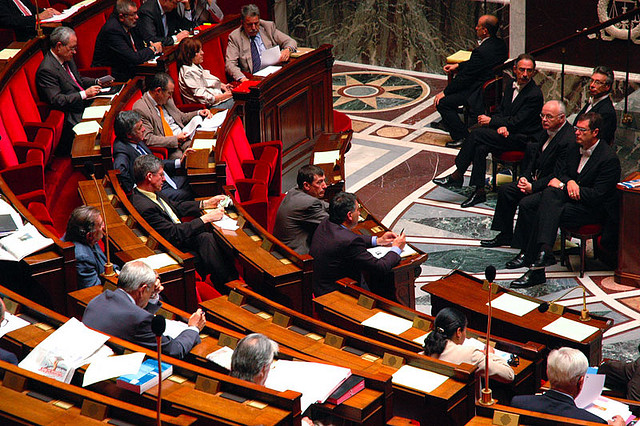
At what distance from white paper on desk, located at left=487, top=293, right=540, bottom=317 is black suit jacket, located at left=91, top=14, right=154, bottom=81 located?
3.54m

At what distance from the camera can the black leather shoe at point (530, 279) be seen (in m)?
5.72

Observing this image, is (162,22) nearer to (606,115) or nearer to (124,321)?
(606,115)

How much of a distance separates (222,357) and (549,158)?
3.57 meters

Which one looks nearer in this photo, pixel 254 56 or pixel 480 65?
pixel 254 56

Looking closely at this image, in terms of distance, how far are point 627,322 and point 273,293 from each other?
2326 millimetres

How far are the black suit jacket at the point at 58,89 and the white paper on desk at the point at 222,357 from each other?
315 centimetres

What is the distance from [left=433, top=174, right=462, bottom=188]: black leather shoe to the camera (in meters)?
7.37

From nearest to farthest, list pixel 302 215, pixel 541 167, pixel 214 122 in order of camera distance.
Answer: pixel 302 215 → pixel 214 122 → pixel 541 167

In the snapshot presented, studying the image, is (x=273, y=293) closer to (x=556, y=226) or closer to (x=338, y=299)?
(x=338, y=299)

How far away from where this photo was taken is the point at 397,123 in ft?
29.7

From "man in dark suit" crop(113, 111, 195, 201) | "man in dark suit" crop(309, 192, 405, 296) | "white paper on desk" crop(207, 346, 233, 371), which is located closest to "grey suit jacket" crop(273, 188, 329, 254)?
"man in dark suit" crop(309, 192, 405, 296)

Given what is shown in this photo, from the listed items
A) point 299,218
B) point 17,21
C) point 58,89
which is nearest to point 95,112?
point 58,89

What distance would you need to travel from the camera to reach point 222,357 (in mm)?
3402

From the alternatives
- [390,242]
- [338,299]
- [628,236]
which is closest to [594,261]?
[628,236]
